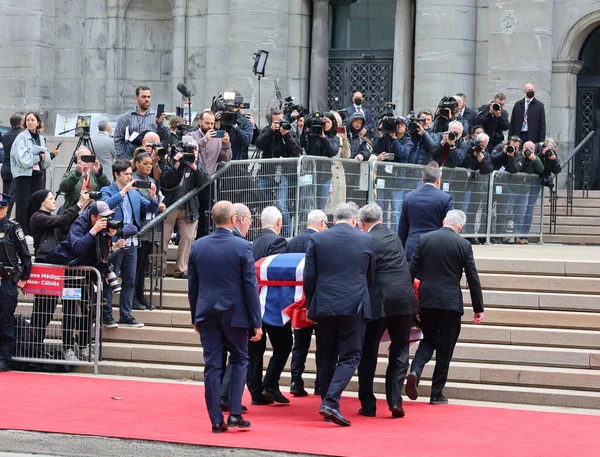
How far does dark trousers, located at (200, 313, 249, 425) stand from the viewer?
1149 cm

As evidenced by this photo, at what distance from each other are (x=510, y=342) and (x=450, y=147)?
499 cm

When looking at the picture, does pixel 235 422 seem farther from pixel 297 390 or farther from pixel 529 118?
pixel 529 118

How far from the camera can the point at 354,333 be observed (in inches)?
479

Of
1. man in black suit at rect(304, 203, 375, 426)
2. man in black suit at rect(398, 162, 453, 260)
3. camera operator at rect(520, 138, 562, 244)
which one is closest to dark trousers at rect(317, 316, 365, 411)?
man in black suit at rect(304, 203, 375, 426)

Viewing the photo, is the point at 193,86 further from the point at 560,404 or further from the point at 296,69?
the point at 560,404

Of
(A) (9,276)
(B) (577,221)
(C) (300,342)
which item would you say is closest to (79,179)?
(A) (9,276)

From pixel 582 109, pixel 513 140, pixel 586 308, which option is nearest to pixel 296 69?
pixel 582 109

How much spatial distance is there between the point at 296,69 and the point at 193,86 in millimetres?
2426

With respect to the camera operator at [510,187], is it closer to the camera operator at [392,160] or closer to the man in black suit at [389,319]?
the camera operator at [392,160]

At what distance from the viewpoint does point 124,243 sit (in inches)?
616

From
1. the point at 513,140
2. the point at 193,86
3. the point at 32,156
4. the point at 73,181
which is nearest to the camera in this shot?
the point at 73,181

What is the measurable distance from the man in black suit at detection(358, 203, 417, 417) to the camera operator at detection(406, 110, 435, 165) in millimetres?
6115

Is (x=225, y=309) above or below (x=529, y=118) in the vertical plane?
below

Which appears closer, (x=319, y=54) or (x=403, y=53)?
(x=403, y=53)
